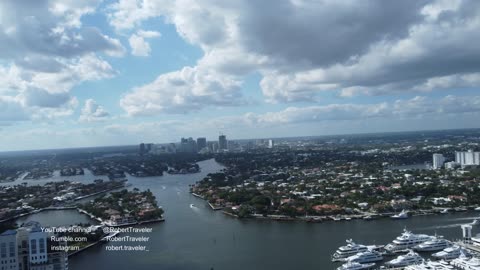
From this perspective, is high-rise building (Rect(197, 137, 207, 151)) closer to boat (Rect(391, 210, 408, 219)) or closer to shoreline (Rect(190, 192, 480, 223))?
shoreline (Rect(190, 192, 480, 223))

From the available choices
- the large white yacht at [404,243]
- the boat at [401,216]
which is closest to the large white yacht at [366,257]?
the large white yacht at [404,243]

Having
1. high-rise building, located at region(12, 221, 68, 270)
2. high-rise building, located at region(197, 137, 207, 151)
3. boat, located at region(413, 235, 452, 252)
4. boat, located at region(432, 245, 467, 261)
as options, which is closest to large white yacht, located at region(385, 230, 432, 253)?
boat, located at region(413, 235, 452, 252)

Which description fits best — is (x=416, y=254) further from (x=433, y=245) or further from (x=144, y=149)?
(x=144, y=149)

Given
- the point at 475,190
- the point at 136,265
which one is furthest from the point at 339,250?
the point at 475,190

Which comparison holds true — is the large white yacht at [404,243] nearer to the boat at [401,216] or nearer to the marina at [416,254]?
the marina at [416,254]

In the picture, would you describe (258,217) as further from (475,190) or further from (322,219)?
(475,190)
